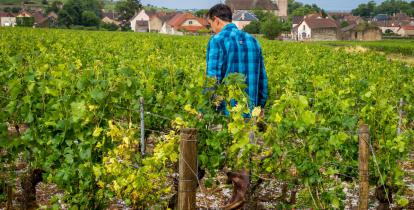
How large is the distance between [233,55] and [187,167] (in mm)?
1988

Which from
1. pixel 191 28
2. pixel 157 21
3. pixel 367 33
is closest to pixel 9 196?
pixel 367 33

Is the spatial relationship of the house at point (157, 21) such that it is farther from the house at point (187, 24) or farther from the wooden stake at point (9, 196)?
the wooden stake at point (9, 196)

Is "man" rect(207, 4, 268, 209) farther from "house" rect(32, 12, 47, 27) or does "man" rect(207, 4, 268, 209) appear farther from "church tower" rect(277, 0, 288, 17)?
"church tower" rect(277, 0, 288, 17)

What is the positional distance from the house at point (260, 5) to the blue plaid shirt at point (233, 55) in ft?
379

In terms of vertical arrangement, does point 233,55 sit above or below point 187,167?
above

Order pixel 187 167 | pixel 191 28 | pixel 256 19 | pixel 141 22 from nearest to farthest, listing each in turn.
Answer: pixel 187 167
pixel 191 28
pixel 256 19
pixel 141 22

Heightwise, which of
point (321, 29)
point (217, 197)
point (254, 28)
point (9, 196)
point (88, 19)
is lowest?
point (217, 197)

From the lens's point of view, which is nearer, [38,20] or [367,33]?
[367,33]

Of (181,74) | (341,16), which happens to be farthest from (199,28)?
(181,74)

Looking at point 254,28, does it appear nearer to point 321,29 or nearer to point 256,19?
point 256,19

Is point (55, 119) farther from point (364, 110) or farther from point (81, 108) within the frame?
point (364, 110)

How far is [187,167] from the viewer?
3.57m


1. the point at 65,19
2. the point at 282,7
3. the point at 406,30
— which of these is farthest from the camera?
the point at 282,7

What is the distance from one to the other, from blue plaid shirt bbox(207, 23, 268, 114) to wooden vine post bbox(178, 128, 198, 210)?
1665 mm
